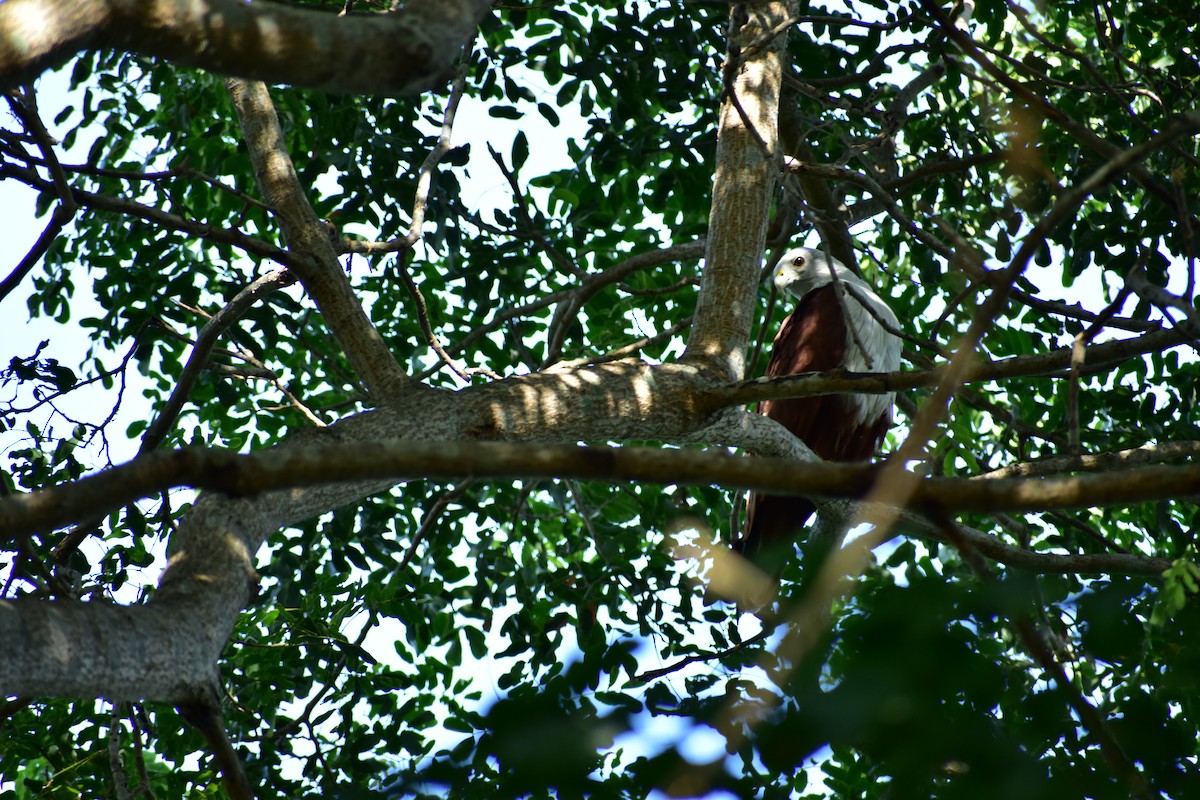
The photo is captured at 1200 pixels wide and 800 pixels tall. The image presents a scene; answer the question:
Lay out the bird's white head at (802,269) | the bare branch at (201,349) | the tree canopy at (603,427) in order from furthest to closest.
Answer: the bird's white head at (802,269) → the bare branch at (201,349) → the tree canopy at (603,427)

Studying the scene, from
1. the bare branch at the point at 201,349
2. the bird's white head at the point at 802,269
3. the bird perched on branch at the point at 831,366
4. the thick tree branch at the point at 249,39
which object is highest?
the bird's white head at the point at 802,269

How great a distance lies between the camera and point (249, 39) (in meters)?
1.41

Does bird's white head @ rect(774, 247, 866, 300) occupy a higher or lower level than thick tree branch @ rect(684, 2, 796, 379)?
higher

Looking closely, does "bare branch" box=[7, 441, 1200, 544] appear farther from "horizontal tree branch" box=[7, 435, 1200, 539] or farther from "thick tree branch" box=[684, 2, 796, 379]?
"thick tree branch" box=[684, 2, 796, 379]

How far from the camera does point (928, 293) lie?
4969 millimetres

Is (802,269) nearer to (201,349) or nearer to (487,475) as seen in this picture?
(201,349)

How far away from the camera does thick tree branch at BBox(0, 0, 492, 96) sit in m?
1.32

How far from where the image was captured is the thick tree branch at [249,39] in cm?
132

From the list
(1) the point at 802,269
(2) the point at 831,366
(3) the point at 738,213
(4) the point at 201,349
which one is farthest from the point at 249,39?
(1) the point at 802,269

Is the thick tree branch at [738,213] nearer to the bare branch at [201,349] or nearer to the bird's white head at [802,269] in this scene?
the bare branch at [201,349]

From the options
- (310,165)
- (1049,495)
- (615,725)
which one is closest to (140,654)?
(615,725)

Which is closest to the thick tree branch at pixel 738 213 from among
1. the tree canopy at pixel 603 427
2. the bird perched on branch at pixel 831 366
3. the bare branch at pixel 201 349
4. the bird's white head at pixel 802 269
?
the tree canopy at pixel 603 427

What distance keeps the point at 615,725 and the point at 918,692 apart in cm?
29

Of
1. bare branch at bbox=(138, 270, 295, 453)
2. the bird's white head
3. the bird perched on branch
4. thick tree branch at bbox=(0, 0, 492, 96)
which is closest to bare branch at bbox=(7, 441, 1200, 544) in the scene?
thick tree branch at bbox=(0, 0, 492, 96)
